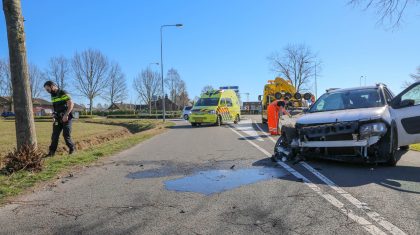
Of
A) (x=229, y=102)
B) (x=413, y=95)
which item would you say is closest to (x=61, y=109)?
(x=413, y=95)

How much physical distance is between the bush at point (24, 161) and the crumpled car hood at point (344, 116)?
16.7 ft

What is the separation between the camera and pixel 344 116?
7684 millimetres

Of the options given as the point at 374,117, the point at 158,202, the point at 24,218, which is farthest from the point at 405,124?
the point at 24,218

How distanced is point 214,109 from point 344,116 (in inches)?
723

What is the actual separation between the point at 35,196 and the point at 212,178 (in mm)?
2726

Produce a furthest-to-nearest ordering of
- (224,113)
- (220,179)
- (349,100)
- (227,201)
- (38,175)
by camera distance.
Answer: (224,113)
(349,100)
(38,175)
(220,179)
(227,201)

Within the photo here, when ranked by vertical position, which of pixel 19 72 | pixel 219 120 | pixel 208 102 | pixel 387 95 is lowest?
pixel 219 120

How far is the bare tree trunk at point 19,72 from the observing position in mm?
7641

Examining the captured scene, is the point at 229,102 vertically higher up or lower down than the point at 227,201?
higher up

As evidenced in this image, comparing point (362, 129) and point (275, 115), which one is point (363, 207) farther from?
point (275, 115)

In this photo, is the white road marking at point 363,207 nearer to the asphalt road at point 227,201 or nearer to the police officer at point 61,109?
the asphalt road at point 227,201

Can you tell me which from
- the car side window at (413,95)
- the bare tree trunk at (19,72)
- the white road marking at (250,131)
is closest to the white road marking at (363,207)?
the car side window at (413,95)

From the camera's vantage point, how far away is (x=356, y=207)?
4.88 m

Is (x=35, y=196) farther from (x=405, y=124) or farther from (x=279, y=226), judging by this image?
(x=405, y=124)
